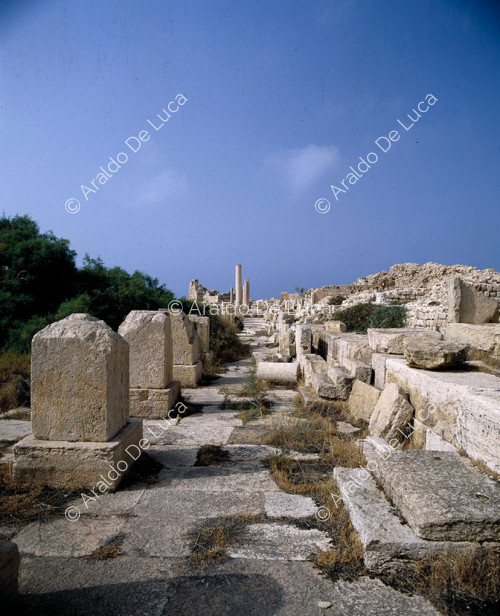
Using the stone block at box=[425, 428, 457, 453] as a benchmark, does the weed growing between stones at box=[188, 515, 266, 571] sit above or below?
below

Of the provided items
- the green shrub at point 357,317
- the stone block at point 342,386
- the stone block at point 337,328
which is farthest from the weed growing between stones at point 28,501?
the green shrub at point 357,317

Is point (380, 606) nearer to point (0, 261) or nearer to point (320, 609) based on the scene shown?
point (320, 609)

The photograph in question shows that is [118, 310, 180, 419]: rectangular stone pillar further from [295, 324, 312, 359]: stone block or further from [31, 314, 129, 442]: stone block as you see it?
[295, 324, 312, 359]: stone block

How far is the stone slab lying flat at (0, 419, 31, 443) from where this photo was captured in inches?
177

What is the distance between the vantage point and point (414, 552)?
7.19 feet

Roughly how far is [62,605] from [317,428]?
3.34 m

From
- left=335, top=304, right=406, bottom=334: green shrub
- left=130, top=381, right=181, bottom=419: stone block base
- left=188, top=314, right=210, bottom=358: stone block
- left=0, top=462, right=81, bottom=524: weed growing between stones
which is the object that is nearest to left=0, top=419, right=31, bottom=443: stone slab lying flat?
left=0, top=462, right=81, bottom=524: weed growing between stones

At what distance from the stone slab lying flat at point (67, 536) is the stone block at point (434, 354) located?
309cm

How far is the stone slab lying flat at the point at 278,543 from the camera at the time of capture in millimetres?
2391

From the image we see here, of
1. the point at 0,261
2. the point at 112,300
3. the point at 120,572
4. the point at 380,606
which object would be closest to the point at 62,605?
the point at 120,572

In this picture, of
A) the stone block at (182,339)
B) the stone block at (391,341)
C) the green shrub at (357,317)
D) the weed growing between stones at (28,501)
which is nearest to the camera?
the weed growing between stones at (28,501)

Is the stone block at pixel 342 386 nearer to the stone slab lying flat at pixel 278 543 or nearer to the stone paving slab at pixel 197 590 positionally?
the stone slab lying flat at pixel 278 543

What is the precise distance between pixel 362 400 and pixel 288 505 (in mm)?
2519

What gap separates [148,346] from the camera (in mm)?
5633
